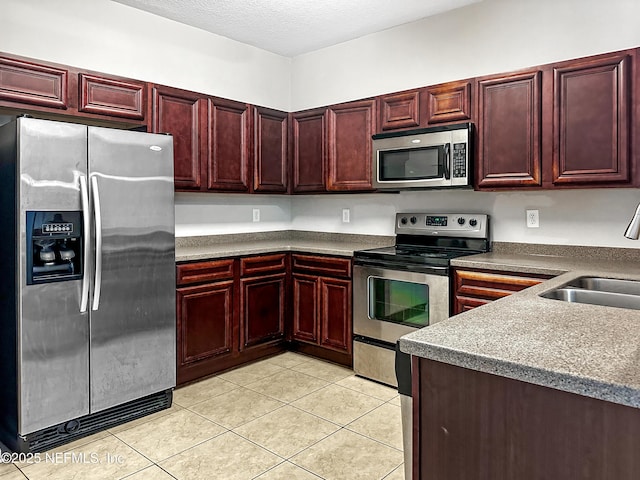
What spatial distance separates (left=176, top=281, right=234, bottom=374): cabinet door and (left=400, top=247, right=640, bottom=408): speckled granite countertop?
219 centimetres

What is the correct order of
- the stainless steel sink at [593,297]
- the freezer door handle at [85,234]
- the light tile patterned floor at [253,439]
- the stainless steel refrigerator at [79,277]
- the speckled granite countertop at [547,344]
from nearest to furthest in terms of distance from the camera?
the speckled granite countertop at [547,344] < the stainless steel sink at [593,297] < the light tile patterned floor at [253,439] < the stainless steel refrigerator at [79,277] < the freezer door handle at [85,234]

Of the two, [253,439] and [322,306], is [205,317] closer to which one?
[322,306]

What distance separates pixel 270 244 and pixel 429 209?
1337 millimetres

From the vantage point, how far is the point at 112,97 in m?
3.06

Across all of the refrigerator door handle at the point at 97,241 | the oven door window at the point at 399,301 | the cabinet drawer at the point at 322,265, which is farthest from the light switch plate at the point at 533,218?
the refrigerator door handle at the point at 97,241

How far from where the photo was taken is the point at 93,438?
257 centimetres

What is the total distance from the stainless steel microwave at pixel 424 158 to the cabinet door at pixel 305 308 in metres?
0.94

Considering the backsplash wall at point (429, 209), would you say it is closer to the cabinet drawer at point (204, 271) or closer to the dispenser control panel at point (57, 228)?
the cabinet drawer at point (204, 271)

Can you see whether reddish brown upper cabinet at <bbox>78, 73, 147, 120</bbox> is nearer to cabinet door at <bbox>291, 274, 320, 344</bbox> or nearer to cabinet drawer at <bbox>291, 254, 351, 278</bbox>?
cabinet drawer at <bbox>291, 254, 351, 278</bbox>

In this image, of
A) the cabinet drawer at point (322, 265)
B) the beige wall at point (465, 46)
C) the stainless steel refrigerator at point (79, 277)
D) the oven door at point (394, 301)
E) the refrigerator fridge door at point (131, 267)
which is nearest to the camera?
the stainless steel refrigerator at point (79, 277)

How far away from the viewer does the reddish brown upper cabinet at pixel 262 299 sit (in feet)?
11.8

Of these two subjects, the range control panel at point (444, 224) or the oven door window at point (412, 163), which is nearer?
the oven door window at point (412, 163)

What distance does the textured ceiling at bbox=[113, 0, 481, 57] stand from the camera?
3291 mm

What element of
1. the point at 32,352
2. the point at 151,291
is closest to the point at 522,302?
the point at 151,291
